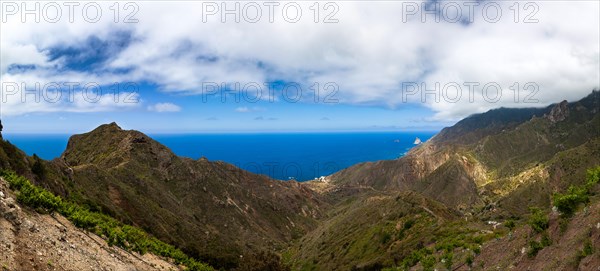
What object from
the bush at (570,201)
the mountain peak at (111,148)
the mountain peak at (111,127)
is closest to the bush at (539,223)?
the bush at (570,201)

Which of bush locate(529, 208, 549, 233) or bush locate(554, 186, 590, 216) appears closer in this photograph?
bush locate(554, 186, 590, 216)

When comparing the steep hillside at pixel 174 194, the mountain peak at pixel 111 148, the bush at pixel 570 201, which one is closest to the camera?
the bush at pixel 570 201

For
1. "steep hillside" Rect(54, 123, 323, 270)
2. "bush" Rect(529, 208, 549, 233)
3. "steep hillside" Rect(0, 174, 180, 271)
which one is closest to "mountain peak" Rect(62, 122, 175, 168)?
"steep hillside" Rect(54, 123, 323, 270)

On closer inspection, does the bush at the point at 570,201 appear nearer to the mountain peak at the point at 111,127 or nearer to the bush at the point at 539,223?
the bush at the point at 539,223

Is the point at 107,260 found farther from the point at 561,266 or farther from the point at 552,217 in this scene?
the point at 552,217

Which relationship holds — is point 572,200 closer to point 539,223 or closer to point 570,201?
point 570,201

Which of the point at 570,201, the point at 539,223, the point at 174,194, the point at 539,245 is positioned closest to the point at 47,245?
the point at 539,245

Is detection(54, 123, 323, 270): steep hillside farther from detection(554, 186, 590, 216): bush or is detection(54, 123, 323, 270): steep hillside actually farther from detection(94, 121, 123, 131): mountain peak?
detection(554, 186, 590, 216): bush

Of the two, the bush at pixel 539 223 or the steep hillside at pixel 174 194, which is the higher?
the bush at pixel 539 223

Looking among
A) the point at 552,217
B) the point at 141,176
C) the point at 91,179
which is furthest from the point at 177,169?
the point at 552,217
